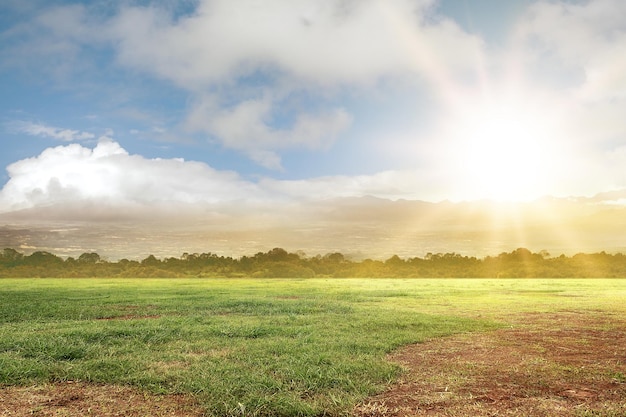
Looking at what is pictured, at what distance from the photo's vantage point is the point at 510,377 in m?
9.30

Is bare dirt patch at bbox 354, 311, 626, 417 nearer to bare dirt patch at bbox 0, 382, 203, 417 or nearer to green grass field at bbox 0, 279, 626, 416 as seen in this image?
green grass field at bbox 0, 279, 626, 416

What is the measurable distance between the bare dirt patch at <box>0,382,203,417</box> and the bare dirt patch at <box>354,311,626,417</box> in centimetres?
304

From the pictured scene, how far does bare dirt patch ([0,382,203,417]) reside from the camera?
7156 mm

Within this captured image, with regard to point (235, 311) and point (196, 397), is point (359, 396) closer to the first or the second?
point (196, 397)

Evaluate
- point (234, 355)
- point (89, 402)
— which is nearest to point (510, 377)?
point (234, 355)

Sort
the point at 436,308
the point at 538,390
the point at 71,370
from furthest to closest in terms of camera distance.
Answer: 1. the point at 436,308
2. the point at 71,370
3. the point at 538,390

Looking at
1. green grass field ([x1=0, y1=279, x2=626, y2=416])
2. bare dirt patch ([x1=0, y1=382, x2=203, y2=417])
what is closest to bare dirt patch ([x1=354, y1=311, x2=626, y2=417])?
green grass field ([x1=0, y1=279, x2=626, y2=416])

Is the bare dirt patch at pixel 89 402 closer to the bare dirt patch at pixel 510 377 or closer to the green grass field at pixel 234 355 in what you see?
the green grass field at pixel 234 355

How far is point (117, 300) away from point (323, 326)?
668 inches

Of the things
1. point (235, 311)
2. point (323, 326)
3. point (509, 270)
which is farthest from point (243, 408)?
point (509, 270)

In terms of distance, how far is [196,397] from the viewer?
785 cm

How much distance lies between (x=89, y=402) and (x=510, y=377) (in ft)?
25.6

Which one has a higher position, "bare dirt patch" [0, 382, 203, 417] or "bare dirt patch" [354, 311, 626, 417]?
"bare dirt patch" [354, 311, 626, 417]

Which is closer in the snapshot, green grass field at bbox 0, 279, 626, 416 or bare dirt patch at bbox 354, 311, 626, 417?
bare dirt patch at bbox 354, 311, 626, 417
